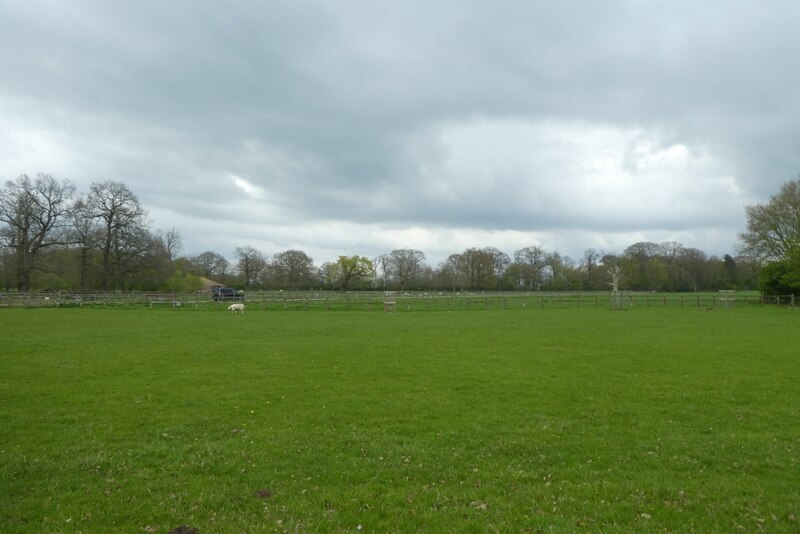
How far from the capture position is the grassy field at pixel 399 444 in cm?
542

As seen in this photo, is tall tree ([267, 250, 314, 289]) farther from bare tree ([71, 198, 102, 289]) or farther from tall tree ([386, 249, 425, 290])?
bare tree ([71, 198, 102, 289])

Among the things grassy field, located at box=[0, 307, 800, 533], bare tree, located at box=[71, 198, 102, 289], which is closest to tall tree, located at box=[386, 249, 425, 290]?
bare tree, located at box=[71, 198, 102, 289]

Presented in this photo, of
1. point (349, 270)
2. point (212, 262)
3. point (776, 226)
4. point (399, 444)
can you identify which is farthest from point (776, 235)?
point (212, 262)

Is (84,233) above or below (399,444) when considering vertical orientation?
above

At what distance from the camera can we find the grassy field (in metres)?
5.42

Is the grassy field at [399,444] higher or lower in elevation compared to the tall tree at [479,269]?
lower

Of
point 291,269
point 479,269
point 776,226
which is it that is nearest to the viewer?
point 776,226

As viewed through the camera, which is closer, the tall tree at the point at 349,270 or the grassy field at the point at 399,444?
the grassy field at the point at 399,444

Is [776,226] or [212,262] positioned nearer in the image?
[776,226]

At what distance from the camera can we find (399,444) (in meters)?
7.85

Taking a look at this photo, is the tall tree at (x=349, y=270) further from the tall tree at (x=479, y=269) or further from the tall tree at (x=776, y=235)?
the tall tree at (x=776, y=235)

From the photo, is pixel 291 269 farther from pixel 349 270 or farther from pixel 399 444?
pixel 399 444

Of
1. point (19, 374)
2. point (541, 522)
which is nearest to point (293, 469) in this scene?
point (541, 522)

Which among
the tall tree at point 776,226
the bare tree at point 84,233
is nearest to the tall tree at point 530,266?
the tall tree at point 776,226
